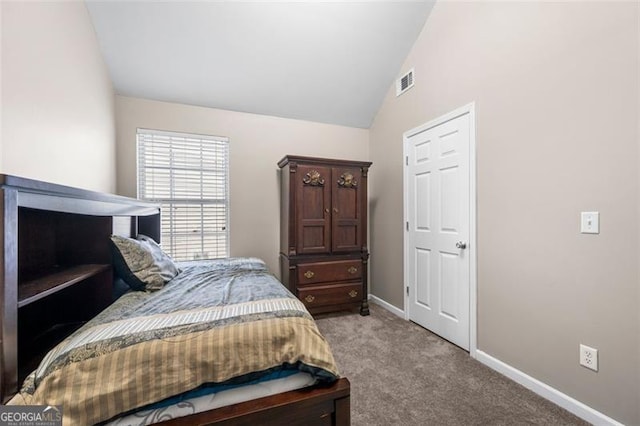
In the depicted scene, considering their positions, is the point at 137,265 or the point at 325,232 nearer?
the point at 137,265

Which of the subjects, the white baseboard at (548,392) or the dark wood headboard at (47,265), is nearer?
the dark wood headboard at (47,265)

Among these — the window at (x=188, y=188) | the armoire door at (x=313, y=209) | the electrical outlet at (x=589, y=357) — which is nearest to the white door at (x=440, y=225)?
the electrical outlet at (x=589, y=357)

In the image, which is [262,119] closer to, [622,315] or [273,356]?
[273,356]

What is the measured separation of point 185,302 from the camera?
4.23 feet

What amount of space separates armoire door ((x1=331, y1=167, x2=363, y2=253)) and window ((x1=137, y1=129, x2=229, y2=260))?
4.24ft

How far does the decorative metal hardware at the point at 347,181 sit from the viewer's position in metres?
2.96

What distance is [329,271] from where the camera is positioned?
2.88 meters

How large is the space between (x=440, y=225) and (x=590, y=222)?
1098 millimetres

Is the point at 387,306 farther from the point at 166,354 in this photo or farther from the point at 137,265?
the point at 166,354

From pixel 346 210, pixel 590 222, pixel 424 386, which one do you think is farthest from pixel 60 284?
pixel 590 222

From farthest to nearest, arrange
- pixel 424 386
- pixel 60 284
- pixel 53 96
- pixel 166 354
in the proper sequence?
pixel 424 386
pixel 53 96
pixel 60 284
pixel 166 354

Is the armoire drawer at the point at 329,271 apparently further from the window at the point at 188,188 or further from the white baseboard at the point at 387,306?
the window at the point at 188,188

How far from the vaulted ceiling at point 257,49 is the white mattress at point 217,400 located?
2.74 m

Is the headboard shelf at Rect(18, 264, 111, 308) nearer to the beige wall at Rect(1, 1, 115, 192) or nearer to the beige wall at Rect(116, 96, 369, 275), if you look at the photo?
the beige wall at Rect(1, 1, 115, 192)
